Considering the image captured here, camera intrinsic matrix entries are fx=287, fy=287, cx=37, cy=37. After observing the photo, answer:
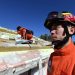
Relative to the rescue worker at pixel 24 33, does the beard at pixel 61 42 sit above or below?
below

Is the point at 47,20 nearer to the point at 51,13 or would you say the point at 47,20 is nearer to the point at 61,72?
the point at 51,13

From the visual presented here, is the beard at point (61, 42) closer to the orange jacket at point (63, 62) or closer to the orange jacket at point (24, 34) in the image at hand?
the orange jacket at point (63, 62)

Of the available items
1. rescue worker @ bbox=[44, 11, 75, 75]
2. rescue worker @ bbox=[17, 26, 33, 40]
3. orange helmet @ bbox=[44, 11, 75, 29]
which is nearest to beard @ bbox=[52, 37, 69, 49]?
rescue worker @ bbox=[44, 11, 75, 75]

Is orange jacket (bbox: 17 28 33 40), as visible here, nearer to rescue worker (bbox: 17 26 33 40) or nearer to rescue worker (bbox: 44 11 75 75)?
rescue worker (bbox: 17 26 33 40)

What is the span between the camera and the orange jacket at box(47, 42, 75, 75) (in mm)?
3262

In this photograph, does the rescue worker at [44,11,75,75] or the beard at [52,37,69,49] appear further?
the beard at [52,37,69,49]

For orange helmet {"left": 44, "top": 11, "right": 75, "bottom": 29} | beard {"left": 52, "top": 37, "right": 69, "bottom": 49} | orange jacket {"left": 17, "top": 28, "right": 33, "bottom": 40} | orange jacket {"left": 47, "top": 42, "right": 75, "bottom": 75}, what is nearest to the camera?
orange jacket {"left": 47, "top": 42, "right": 75, "bottom": 75}

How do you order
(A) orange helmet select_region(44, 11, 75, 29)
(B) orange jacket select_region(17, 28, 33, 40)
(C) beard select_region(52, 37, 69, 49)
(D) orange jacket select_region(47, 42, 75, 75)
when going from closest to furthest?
(D) orange jacket select_region(47, 42, 75, 75)
(C) beard select_region(52, 37, 69, 49)
(A) orange helmet select_region(44, 11, 75, 29)
(B) orange jacket select_region(17, 28, 33, 40)

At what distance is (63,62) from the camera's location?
3.39 meters

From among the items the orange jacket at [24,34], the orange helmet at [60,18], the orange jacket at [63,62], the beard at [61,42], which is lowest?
the orange jacket at [63,62]

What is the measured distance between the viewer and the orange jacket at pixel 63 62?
3262 mm

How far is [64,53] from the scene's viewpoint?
3494 mm

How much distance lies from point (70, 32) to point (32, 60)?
228cm

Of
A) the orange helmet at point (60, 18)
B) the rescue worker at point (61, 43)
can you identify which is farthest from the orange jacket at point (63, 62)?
the orange helmet at point (60, 18)
